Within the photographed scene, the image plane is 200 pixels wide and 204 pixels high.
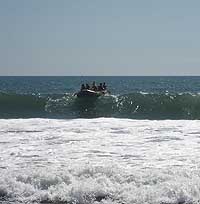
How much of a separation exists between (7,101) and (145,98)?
31.7ft

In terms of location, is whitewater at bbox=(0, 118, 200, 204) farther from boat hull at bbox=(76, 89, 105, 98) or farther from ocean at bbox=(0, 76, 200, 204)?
boat hull at bbox=(76, 89, 105, 98)

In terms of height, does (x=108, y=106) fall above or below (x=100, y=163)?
below

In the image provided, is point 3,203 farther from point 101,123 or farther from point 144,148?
point 101,123

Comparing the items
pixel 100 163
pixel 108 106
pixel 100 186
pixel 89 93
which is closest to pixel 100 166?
pixel 100 163

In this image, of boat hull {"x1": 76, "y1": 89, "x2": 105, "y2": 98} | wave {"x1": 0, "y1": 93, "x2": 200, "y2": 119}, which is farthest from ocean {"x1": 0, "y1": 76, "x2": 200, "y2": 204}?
boat hull {"x1": 76, "y1": 89, "x2": 105, "y2": 98}

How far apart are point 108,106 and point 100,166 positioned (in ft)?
70.8

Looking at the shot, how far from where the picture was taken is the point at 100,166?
378 inches

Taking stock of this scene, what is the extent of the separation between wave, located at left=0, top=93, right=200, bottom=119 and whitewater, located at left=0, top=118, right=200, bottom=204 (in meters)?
12.5

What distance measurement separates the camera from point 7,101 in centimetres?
3419

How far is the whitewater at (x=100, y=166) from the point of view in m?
8.12

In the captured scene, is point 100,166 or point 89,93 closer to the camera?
point 100,166

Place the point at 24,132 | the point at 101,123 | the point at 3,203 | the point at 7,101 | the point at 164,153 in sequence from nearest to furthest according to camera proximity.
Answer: the point at 3,203 < the point at 164,153 < the point at 24,132 < the point at 101,123 < the point at 7,101

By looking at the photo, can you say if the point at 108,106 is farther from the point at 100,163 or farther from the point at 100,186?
the point at 100,186

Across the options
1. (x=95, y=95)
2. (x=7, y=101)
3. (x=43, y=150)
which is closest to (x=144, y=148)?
(x=43, y=150)
